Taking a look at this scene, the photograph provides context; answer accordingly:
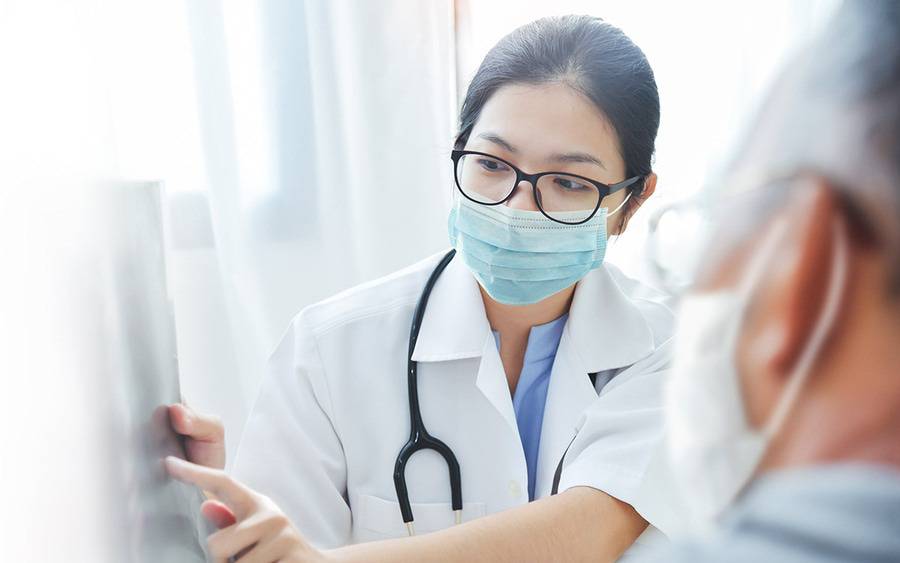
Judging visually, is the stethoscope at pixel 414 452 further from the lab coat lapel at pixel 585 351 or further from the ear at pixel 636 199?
the ear at pixel 636 199

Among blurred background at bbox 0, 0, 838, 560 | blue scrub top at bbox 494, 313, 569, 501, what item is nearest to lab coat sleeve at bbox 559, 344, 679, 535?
blue scrub top at bbox 494, 313, 569, 501

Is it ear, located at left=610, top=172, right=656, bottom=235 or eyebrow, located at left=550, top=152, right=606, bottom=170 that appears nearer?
eyebrow, located at left=550, top=152, right=606, bottom=170

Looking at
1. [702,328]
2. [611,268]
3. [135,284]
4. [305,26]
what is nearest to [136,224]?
[135,284]

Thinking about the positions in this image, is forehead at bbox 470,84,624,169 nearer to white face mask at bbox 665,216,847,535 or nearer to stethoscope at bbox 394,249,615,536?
stethoscope at bbox 394,249,615,536

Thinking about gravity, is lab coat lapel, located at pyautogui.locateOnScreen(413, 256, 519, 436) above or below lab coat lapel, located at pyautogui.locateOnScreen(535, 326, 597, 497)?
above

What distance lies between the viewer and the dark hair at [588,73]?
3.65 ft

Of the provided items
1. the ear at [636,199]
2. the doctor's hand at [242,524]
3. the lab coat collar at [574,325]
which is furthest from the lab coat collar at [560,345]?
the doctor's hand at [242,524]

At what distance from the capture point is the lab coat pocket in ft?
3.59

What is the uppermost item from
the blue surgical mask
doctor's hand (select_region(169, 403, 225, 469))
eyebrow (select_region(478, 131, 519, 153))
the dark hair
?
the dark hair

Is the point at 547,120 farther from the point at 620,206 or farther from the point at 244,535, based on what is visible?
the point at 244,535

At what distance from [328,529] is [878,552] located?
912 millimetres

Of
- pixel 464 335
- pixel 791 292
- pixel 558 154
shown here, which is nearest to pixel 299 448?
pixel 464 335

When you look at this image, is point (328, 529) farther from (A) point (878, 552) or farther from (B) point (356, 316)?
(A) point (878, 552)

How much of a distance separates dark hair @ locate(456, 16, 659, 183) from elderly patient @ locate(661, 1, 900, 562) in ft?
2.78
